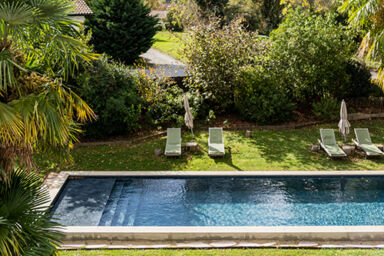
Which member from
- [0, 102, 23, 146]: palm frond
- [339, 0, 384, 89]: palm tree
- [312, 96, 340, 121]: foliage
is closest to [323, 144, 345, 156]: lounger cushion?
[339, 0, 384, 89]: palm tree

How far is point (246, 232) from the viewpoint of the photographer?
8.90 m

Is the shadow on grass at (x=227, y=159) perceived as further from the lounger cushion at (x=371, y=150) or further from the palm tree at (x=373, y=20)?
the palm tree at (x=373, y=20)

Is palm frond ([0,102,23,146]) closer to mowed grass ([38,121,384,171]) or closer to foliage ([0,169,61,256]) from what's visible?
foliage ([0,169,61,256])

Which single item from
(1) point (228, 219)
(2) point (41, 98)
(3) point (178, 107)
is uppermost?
(2) point (41, 98)

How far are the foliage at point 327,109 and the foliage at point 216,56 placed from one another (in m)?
4.01

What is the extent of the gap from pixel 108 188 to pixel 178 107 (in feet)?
19.7

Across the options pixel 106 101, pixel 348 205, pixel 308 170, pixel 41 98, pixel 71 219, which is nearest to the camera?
pixel 41 98

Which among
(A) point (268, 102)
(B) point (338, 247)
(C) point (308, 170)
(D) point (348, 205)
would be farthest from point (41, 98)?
(A) point (268, 102)

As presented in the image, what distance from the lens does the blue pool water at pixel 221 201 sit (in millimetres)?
9992

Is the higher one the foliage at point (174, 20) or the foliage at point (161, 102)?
the foliage at point (174, 20)

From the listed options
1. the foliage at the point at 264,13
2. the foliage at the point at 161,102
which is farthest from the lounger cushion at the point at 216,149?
the foliage at the point at 264,13

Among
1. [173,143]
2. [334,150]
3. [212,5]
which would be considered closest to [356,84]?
[334,150]

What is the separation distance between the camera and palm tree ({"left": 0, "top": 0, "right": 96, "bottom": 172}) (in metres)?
4.88

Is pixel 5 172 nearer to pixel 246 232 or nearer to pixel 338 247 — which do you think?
pixel 246 232
